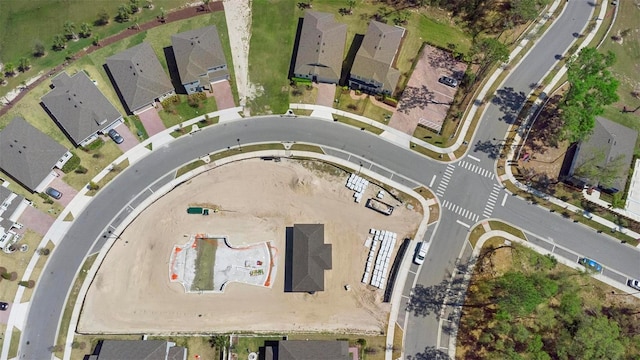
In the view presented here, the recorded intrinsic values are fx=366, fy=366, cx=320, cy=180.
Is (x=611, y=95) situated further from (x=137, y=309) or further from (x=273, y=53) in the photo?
(x=137, y=309)

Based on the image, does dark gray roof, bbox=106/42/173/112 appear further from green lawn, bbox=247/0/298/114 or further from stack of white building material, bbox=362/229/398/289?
stack of white building material, bbox=362/229/398/289

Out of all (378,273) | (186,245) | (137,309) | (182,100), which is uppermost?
(182,100)

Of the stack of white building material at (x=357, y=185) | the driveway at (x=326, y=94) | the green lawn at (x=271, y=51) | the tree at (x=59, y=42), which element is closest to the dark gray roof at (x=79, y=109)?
the tree at (x=59, y=42)

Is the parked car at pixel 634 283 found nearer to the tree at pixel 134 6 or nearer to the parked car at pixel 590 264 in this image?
the parked car at pixel 590 264

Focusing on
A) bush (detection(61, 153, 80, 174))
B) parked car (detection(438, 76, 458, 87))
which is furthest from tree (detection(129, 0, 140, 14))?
parked car (detection(438, 76, 458, 87))

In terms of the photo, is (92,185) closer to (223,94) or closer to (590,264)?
(223,94)

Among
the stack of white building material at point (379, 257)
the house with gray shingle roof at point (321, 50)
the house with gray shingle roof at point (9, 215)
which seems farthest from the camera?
the house with gray shingle roof at point (321, 50)

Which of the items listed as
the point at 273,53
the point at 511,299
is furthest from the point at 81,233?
the point at 511,299
